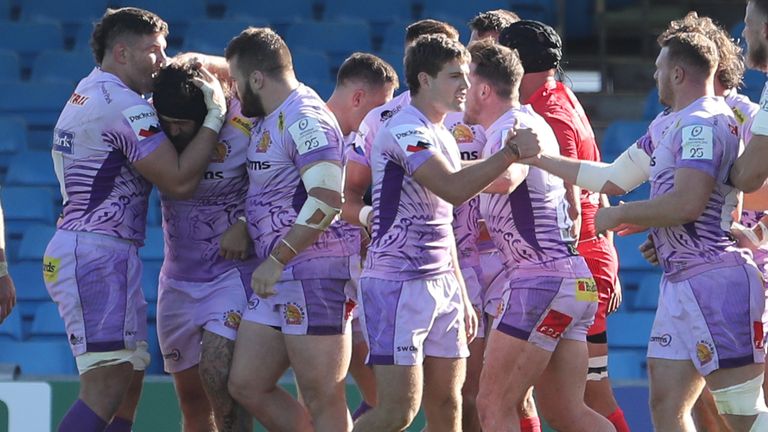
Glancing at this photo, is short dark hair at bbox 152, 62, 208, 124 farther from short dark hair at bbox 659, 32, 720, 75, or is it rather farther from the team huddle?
short dark hair at bbox 659, 32, 720, 75

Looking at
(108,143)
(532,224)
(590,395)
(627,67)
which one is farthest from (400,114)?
(627,67)

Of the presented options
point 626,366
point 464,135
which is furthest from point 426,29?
point 626,366

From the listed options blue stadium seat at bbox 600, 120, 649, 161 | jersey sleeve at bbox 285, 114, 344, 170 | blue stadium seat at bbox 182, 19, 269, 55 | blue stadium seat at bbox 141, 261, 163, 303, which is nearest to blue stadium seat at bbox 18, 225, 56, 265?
blue stadium seat at bbox 141, 261, 163, 303

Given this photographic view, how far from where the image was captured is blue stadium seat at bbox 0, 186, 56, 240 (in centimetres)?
1007

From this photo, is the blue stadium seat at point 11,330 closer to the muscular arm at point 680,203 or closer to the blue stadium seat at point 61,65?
the blue stadium seat at point 61,65

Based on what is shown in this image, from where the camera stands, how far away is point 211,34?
11.4 meters

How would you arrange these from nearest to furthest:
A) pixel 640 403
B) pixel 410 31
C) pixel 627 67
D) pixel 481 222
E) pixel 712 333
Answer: pixel 712 333
pixel 481 222
pixel 410 31
pixel 640 403
pixel 627 67

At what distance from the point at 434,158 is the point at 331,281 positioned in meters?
0.81

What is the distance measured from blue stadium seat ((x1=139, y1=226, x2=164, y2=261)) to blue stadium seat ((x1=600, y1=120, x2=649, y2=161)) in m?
3.18

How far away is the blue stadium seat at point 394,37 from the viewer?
1136 cm

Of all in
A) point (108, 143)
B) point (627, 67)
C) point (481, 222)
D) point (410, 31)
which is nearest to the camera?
point (108, 143)

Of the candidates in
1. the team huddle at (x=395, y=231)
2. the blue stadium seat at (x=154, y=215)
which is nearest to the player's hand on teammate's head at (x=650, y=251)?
the team huddle at (x=395, y=231)

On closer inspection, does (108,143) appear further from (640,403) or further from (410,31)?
(640,403)

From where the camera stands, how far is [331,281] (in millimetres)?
6316
